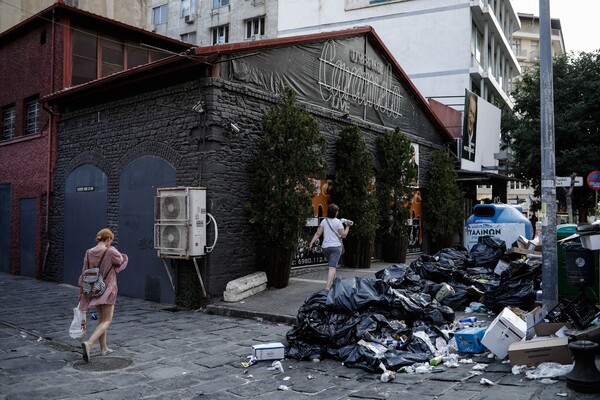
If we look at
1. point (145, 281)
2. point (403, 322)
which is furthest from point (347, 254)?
point (403, 322)

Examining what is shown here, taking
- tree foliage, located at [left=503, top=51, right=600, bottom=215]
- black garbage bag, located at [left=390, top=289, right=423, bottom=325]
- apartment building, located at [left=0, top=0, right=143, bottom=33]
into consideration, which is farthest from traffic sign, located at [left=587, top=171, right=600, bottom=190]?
apartment building, located at [left=0, top=0, right=143, bottom=33]

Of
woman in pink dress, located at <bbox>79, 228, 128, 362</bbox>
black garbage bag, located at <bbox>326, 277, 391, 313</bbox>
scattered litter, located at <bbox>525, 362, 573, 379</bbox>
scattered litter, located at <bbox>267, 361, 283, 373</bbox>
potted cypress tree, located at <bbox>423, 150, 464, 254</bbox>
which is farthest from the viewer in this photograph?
potted cypress tree, located at <bbox>423, 150, 464, 254</bbox>

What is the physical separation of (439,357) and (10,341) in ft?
20.0

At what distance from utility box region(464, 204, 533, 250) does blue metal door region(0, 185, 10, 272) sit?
1409 centimetres

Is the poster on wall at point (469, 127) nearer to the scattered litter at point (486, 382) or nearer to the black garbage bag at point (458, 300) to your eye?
the black garbage bag at point (458, 300)

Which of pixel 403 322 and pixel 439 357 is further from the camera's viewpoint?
pixel 403 322

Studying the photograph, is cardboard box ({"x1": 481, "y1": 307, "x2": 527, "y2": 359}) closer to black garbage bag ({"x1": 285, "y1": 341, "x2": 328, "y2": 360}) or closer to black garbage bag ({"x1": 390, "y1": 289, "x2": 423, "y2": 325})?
black garbage bag ({"x1": 390, "y1": 289, "x2": 423, "y2": 325})

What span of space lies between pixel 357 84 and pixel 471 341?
35.2ft

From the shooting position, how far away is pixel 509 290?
858 centimetres

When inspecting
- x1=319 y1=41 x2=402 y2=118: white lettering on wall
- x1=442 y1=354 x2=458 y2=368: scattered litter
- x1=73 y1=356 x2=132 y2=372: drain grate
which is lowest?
x1=73 y1=356 x2=132 y2=372: drain grate

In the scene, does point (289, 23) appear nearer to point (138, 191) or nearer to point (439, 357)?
point (138, 191)

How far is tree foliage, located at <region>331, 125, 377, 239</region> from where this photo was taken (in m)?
13.7

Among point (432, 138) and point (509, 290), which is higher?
point (432, 138)

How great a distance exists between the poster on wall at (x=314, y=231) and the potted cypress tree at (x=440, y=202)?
20.0 feet
